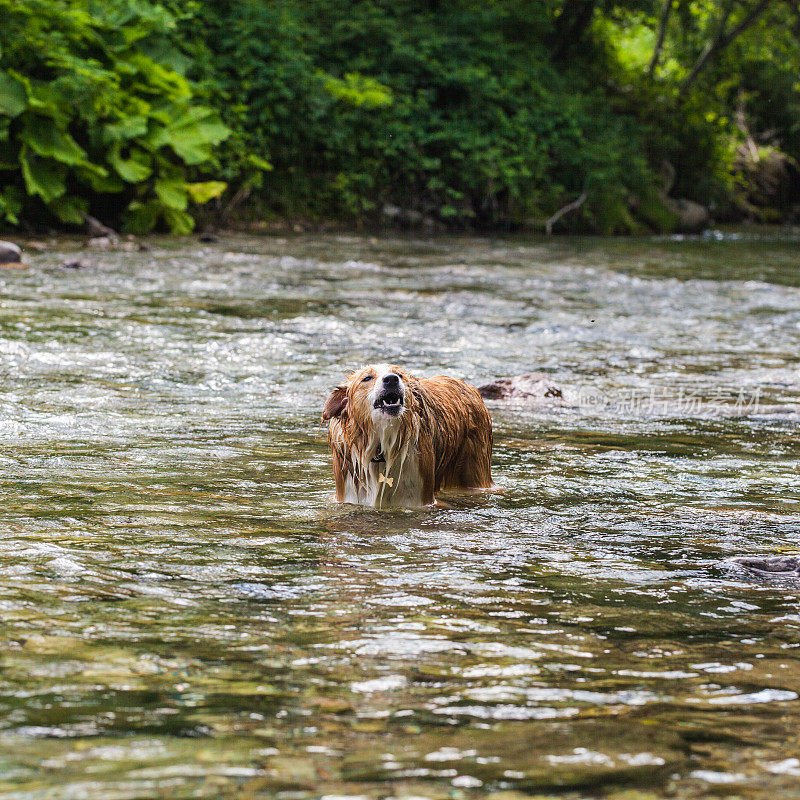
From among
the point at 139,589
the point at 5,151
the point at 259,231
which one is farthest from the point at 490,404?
the point at 259,231

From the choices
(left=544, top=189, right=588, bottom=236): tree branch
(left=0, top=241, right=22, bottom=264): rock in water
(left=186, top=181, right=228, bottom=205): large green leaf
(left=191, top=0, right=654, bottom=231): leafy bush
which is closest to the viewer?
(left=0, top=241, right=22, bottom=264): rock in water

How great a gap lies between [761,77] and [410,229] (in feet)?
59.5

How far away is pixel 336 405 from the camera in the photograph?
5.93m

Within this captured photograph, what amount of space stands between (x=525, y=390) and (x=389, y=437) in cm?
310

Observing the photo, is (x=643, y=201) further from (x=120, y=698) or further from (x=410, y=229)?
(x=120, y=698)

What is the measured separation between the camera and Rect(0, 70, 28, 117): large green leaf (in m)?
18.0

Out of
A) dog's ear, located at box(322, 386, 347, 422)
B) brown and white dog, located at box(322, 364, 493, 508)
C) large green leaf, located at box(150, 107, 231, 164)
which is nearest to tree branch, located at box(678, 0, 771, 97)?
large green leaf, located at box(150, 107, 231, 164)

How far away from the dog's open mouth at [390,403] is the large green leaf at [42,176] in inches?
566

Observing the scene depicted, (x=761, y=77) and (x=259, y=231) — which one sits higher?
(x=761, y=77)

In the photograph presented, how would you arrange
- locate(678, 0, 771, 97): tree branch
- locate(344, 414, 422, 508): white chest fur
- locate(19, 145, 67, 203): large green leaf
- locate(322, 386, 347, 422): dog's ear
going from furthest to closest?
locate(678, 0, 771, 97): tree branch → locate(19, 145, 67, 203): large green leaf → locate(322, 386, 347, 422): dog's ear → locate(344, 414, 422, 508): white chest fur

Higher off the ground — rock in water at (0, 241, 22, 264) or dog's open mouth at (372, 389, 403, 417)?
rock in water at (0, 241, 22, 264)

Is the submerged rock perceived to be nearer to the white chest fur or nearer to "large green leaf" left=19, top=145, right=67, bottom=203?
the white chest fur

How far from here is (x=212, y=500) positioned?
5.57 m

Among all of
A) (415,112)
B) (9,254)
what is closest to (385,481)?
(9,254)
